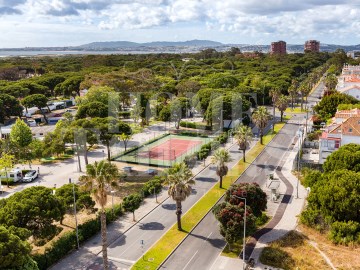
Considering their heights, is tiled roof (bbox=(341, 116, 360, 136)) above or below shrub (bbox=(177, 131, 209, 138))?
above

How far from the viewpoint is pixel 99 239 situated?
44.8m

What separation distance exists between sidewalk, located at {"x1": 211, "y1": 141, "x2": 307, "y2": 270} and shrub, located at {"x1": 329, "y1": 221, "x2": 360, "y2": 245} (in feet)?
17.0

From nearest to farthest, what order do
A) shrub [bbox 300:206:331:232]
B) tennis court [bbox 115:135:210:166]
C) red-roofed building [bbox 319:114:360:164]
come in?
shrub [bbox 300:206:331:232], red-roofed building [bbox 319:114:360:164], tennis court [bbox 115:135:210:166]

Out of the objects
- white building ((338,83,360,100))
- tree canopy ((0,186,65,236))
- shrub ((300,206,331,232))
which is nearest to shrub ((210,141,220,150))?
shrub ((300,206,331,232))

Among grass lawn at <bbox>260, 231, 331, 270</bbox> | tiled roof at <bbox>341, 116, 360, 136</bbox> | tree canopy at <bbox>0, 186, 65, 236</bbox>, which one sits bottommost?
grass lawn at <bbox>260, 231, 331, 270</bbox>

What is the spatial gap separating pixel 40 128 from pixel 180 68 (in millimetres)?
98181

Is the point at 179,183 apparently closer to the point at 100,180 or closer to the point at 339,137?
the point at 100,180

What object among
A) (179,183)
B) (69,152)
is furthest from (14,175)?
(179,183)

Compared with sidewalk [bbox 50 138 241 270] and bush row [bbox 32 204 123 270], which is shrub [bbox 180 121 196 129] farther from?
bush row [bbox 32 204 123 270]

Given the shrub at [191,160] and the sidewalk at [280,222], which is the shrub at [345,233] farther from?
the shrub at [191,160]

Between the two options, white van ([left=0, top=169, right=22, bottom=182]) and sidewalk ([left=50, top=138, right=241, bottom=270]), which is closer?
sidewalk ([left=50, top=138, right=241, bottom=270])

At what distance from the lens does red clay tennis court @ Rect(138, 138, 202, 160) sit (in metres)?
74.8

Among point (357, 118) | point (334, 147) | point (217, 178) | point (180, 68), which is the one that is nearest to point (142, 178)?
point (217, 178)

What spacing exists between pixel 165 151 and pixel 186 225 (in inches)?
1263
